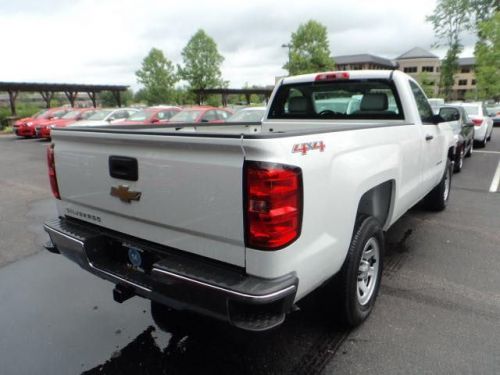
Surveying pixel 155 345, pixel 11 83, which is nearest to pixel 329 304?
pixel 155 345

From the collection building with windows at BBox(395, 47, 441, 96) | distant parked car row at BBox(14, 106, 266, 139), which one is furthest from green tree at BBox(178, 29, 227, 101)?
building with windows at BBox(395, 47, 441, 96)

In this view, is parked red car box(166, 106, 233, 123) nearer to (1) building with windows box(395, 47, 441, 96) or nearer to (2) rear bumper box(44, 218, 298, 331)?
(2) rear bumper box(44, 218, 298, 331)

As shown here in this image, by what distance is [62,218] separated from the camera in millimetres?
3084

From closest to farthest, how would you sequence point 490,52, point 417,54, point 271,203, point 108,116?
point 271,203
point 108,116
point 490,52
point 417,54

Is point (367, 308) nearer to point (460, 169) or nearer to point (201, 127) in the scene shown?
point (201, 127)

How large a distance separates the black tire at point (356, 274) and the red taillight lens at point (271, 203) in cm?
78

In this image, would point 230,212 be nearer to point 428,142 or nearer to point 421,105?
point 428,142

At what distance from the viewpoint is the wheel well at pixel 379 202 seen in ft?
10.1

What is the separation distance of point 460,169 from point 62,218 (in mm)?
9159

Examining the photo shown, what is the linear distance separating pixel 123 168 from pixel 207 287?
971 mm

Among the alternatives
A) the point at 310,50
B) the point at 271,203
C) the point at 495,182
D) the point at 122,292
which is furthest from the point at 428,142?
the point at 310,50

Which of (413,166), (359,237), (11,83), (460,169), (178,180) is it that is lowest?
(460,169)

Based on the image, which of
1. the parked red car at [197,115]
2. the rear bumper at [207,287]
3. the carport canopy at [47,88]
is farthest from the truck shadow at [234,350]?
the carport canopy at [47,88]

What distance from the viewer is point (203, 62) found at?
4606cm
